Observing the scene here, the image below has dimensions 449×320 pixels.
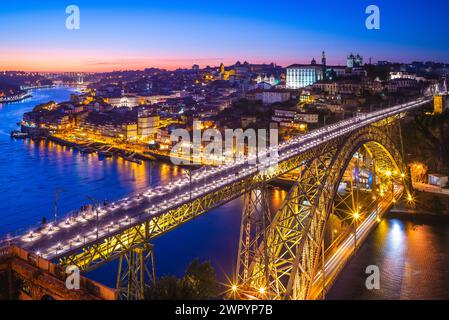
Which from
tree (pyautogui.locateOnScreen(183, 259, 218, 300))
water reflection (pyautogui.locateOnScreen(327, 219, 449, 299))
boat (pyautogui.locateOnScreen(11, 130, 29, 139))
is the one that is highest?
boat (pyautogui.locateOnScreen(11, 130, 29, 139))

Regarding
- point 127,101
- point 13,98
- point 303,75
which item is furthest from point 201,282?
point 13,98

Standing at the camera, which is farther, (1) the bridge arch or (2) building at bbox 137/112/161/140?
(2) building at bbox 137/112/161/140

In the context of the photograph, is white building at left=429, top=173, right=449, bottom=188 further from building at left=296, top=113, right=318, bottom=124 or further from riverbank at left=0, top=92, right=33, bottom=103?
riverbank at left=0, top=92, right=33, bottom=103

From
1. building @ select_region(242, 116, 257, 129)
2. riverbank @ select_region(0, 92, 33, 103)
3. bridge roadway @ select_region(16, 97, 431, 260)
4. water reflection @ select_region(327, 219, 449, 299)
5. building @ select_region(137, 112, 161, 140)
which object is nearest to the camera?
bridge roadway @ select_region(16, 97, 431, 260)

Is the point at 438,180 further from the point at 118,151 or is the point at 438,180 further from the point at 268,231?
the point at 118,151

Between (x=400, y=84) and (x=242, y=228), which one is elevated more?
(x=400, y=84)

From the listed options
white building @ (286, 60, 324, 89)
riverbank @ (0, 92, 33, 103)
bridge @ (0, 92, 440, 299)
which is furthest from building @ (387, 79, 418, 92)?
riverbank @ (0, 92, 33, 103)

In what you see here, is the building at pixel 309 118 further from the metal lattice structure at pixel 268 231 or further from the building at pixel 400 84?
the metal lattice structure at pixel 268 231

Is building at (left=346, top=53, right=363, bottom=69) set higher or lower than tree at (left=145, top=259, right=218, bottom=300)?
higher
